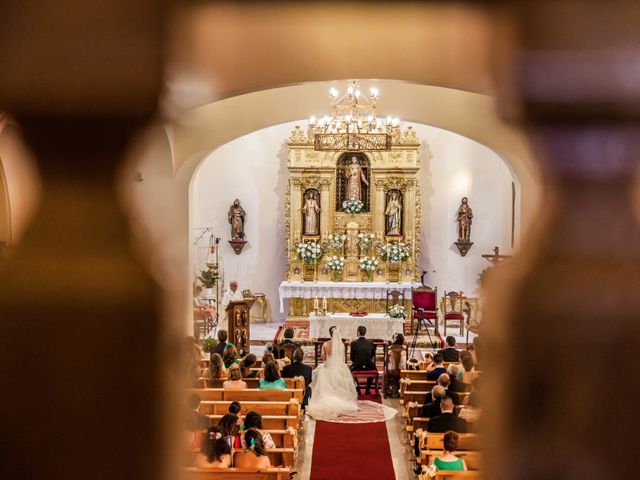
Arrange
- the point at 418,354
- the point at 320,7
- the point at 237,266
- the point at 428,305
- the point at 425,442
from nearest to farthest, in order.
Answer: the point at 320,7, the point at 425,442, the point at 418,354, the point at 428,305, the point at 237,266

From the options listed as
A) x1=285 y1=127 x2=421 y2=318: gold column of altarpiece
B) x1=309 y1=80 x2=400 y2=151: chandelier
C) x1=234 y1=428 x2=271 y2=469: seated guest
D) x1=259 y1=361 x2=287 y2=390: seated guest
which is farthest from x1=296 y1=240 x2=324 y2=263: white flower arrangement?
x1=234 y1=428 x2=271 y2=469: seated guest

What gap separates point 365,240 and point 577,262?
16.6 metres

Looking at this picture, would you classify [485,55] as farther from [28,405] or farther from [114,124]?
[28,405]

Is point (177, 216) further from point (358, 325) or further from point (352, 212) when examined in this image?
point (352, 212)

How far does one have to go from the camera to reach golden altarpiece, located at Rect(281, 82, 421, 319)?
17.1 meters

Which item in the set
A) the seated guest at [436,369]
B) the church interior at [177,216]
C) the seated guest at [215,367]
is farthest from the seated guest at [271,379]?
the church interior at [177,216]

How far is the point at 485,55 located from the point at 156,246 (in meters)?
0.32

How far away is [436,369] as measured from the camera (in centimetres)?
916

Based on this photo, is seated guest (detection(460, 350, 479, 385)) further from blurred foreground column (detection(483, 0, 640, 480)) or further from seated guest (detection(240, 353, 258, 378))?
seated guest (detection(240, 353, 258, 378))

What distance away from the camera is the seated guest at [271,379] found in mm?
8461

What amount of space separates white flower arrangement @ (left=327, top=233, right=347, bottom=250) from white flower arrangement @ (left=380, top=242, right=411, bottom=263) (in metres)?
1.04

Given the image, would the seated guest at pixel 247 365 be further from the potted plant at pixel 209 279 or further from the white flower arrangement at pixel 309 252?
the white flower arrangement at pixel 309 252

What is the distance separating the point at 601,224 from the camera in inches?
21.4

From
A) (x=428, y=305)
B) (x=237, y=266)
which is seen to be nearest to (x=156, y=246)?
(x=428, y=305)
